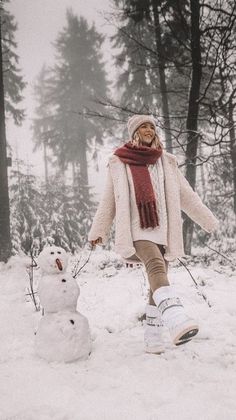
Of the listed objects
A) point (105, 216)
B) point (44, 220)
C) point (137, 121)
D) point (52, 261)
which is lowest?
point (52, 261)

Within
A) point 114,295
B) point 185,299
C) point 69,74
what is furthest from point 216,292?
point 69,74

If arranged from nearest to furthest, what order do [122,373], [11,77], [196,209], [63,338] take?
1. [122,373]
2. [63,338]
3. [196,209]
4. [11,77]

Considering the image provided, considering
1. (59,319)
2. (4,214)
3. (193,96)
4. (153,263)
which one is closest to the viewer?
(153,263)

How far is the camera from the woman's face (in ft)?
11.5

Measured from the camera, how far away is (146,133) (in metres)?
3.51

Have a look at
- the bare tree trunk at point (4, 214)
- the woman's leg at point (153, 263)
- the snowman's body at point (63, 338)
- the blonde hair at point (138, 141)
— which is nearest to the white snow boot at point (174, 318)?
the woman's leg at point (153, 263)

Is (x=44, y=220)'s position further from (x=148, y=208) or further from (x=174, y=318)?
(x=174, y=318)

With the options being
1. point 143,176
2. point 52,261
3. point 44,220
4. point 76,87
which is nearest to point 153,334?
point 52,261

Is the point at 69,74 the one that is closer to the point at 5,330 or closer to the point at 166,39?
the point at 166,39

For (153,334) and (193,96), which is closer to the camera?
(153,334)

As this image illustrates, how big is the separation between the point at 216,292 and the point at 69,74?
1982 cm

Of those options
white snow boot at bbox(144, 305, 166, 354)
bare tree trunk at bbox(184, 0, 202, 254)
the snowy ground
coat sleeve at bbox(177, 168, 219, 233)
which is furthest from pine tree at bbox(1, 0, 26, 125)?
white snow boot at bbox(144, 305, 166, 354)

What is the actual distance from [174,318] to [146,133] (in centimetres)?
181

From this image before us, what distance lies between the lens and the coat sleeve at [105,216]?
3.40 metres
